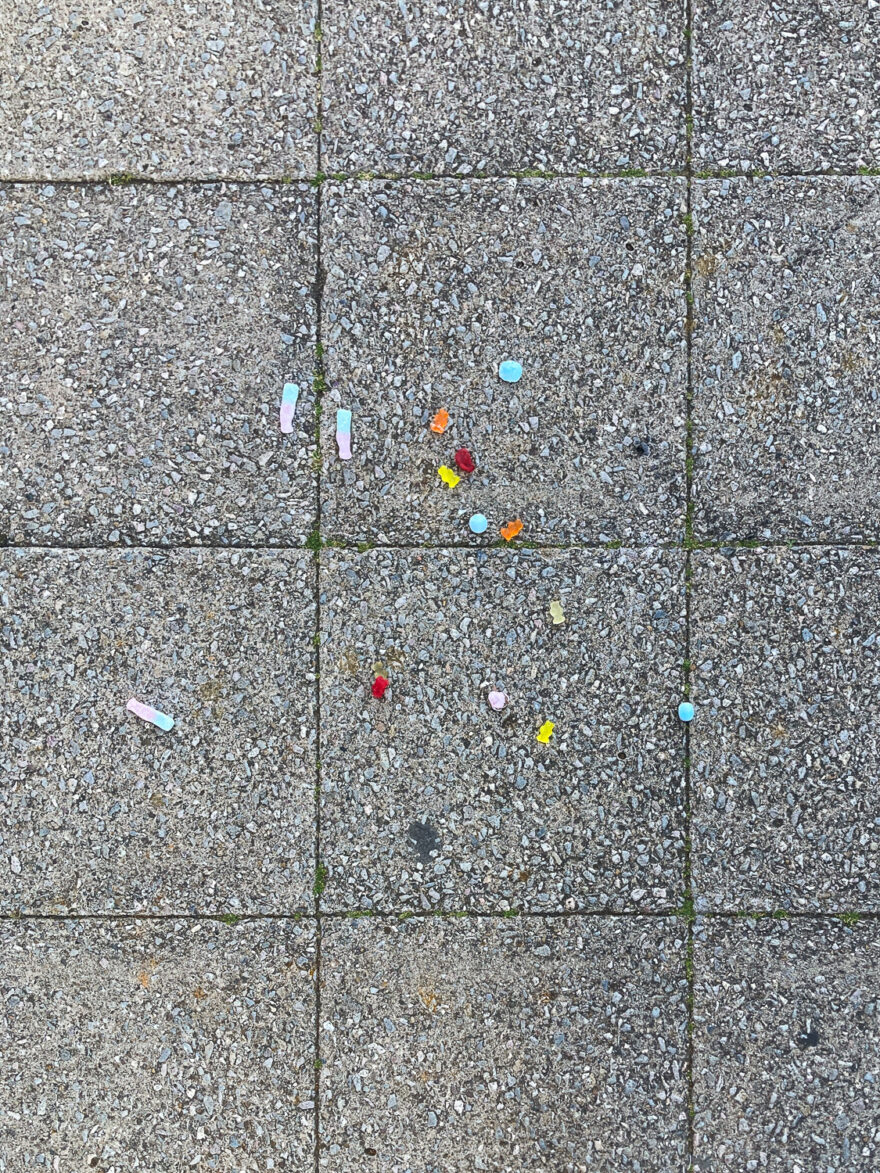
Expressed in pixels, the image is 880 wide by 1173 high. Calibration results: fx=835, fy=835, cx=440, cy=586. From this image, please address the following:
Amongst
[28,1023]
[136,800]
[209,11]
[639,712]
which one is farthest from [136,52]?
[28,1023]

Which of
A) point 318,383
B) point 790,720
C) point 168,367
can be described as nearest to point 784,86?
point 318,383

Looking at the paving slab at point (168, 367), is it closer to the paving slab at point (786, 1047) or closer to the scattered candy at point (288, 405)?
the scattered candy at point (288, 405)

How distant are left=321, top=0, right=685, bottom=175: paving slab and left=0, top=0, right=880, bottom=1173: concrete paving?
0.01 m

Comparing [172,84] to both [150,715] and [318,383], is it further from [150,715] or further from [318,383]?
[150,715]

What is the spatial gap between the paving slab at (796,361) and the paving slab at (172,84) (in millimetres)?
1383

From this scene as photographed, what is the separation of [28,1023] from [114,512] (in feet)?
5.41

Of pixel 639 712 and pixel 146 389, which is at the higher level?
pixel 146 389

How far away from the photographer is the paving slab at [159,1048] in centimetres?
262

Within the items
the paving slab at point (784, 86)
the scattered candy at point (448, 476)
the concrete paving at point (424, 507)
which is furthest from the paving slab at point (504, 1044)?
the paving slab at point (784, 86)

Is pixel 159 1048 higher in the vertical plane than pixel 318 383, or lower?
lower

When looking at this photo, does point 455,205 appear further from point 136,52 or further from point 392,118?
point 136,52

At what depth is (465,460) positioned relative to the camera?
267 centimetres

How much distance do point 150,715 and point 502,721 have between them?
1126 mm

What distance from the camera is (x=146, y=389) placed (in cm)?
270
